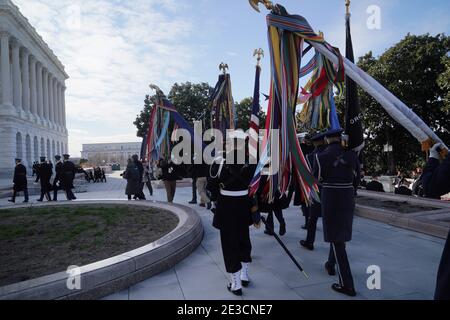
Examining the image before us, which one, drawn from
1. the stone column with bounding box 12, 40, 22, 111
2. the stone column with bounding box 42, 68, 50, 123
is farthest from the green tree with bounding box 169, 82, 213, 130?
the stone column with bounding box 42, 68, 50, 123

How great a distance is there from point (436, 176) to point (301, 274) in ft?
8.90

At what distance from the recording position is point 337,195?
12.9ft

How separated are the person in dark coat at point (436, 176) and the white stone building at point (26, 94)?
43.6 m

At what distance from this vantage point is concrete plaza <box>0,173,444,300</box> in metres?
3.80

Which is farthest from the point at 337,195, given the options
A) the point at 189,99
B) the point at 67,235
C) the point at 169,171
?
the point at 189,99

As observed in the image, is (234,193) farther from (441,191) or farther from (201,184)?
(201,184)

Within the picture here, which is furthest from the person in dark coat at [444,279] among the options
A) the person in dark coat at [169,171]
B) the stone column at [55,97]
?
the stone column at [55,97]

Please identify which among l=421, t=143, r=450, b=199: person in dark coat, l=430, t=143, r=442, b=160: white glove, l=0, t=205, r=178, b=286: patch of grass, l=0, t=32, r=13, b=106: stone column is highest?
l=0, t=32, r=13, b=106: stone column

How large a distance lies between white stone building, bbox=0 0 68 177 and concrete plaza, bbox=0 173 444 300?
133ft

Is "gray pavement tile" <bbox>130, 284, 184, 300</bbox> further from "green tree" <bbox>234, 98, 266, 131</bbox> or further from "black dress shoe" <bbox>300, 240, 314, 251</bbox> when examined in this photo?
"green tree" <bbox>234, 98, 266, 131</bbox>
